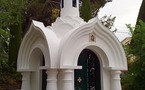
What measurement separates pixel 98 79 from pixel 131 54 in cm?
347

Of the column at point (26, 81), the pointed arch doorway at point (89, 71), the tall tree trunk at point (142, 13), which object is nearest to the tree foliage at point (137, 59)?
the pointed arch doorway at point (89, 71)

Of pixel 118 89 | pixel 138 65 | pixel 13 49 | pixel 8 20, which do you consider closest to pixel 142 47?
pixel 138 65

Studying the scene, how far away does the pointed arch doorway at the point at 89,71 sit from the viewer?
23.9 ft

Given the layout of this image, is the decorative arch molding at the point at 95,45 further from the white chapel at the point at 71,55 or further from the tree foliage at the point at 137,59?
the tree foliage at the point at 137,59

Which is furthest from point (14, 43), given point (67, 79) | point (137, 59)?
point (67, 79)

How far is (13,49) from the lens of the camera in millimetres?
14516

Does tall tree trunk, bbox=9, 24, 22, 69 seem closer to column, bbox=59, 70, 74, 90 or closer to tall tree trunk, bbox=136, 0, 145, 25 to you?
tall tree trunk, bbox=136, 0, 145, 25

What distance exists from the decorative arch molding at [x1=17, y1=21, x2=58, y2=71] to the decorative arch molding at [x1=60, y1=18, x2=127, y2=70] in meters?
0.33

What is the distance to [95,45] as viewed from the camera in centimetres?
698

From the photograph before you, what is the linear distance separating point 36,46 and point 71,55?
1.10 metres

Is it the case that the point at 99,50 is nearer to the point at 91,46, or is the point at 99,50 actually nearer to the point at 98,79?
the point at 91,46

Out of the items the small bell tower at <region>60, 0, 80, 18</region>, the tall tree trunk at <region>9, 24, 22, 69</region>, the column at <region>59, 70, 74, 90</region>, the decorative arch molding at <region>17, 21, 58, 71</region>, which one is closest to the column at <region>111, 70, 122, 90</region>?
the column at <region>59, 70, 74, 90</region>

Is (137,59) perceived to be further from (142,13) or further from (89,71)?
(142,13)

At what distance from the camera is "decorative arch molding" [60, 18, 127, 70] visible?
21.3 feet
